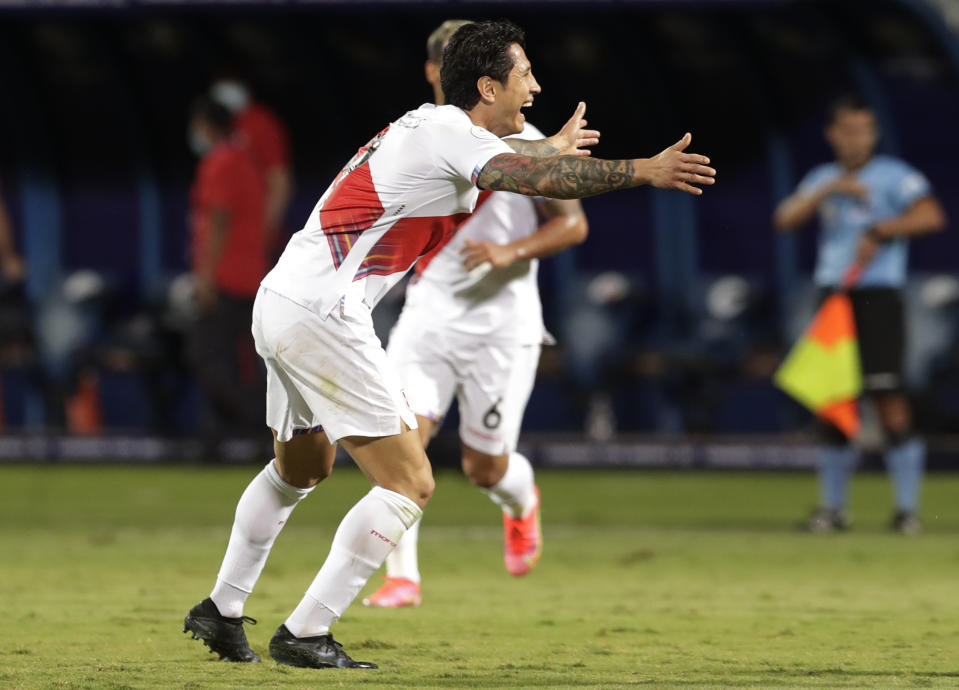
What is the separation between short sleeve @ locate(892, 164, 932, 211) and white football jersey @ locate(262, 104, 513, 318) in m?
5.25

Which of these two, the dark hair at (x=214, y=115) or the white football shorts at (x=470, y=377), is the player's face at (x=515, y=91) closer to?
the white football shorts at (x=470, y=377)

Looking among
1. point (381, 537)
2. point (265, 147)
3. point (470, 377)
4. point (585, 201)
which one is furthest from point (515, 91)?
point (585, 201)

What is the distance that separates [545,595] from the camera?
750cm

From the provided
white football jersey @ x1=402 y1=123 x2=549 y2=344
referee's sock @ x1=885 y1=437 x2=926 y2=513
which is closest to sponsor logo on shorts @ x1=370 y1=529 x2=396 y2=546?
white football jersey @ x1=402 y1=123 x2=549 y2=344

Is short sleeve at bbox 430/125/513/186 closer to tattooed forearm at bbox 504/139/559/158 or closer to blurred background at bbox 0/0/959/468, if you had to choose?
tattooed forearm at bbox 504/139/559/158

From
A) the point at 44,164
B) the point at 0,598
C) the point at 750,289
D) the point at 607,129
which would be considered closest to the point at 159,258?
the point at 44,164

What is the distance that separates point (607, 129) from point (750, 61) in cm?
133

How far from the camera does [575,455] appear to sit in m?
14.2

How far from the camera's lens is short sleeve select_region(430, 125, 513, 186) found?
524 centimetres

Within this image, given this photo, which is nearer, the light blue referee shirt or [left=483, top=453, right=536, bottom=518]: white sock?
[left=483, top=453, right=536, bottom=518]: white sock

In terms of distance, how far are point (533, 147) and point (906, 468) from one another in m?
5.34

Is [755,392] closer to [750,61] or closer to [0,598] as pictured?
[750,61]

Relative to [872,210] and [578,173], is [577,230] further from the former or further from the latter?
[872,210]

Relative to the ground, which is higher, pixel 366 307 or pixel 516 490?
pixel 366 307
